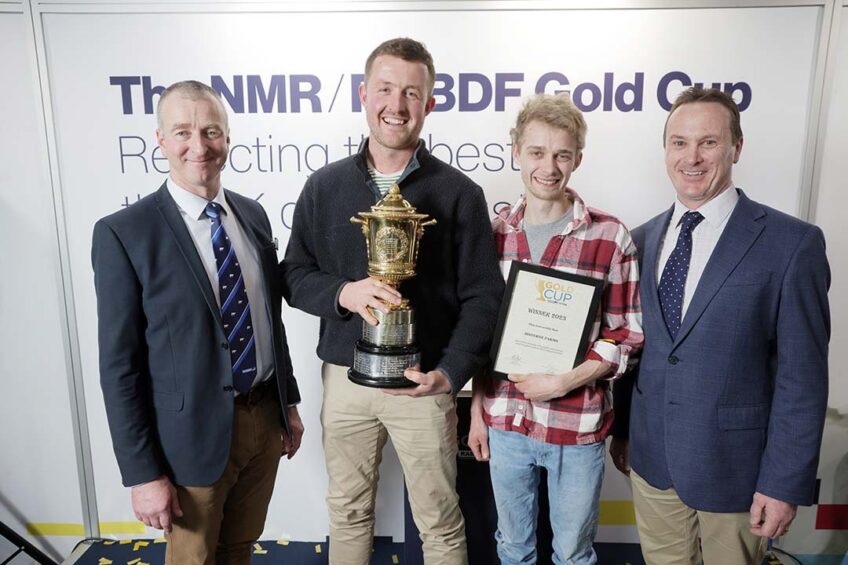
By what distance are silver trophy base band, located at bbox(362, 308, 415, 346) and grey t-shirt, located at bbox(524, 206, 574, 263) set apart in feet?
1.61

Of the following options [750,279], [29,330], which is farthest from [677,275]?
[29,330]

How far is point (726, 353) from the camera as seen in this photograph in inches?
69.6

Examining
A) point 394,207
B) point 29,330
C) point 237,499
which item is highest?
point 394,207

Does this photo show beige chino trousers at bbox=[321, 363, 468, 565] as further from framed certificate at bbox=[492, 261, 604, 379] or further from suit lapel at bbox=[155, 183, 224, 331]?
suit lapel at bbox=[155, 183, 224, 331]

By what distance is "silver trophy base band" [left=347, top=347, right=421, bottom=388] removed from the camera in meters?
1.93

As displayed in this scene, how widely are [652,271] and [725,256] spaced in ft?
0.79

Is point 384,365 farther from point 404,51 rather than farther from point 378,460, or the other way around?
point 404,51

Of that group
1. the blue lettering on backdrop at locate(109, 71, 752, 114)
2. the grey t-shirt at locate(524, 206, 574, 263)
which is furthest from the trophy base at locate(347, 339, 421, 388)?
the blue lettering on backdrop at locate(109, 71, 752, 114)

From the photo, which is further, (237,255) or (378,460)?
(378,460)

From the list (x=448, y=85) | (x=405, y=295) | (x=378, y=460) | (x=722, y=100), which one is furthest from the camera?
(x=448, y=85)

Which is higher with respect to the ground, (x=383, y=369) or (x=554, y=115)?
(x=554, y=115)

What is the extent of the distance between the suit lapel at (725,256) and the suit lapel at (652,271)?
0.32 feet

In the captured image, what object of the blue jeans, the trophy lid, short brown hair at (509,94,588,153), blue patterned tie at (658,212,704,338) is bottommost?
the blue jeans

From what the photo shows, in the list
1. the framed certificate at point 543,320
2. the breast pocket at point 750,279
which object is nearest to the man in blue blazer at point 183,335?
the framed certificate at point 543,320
